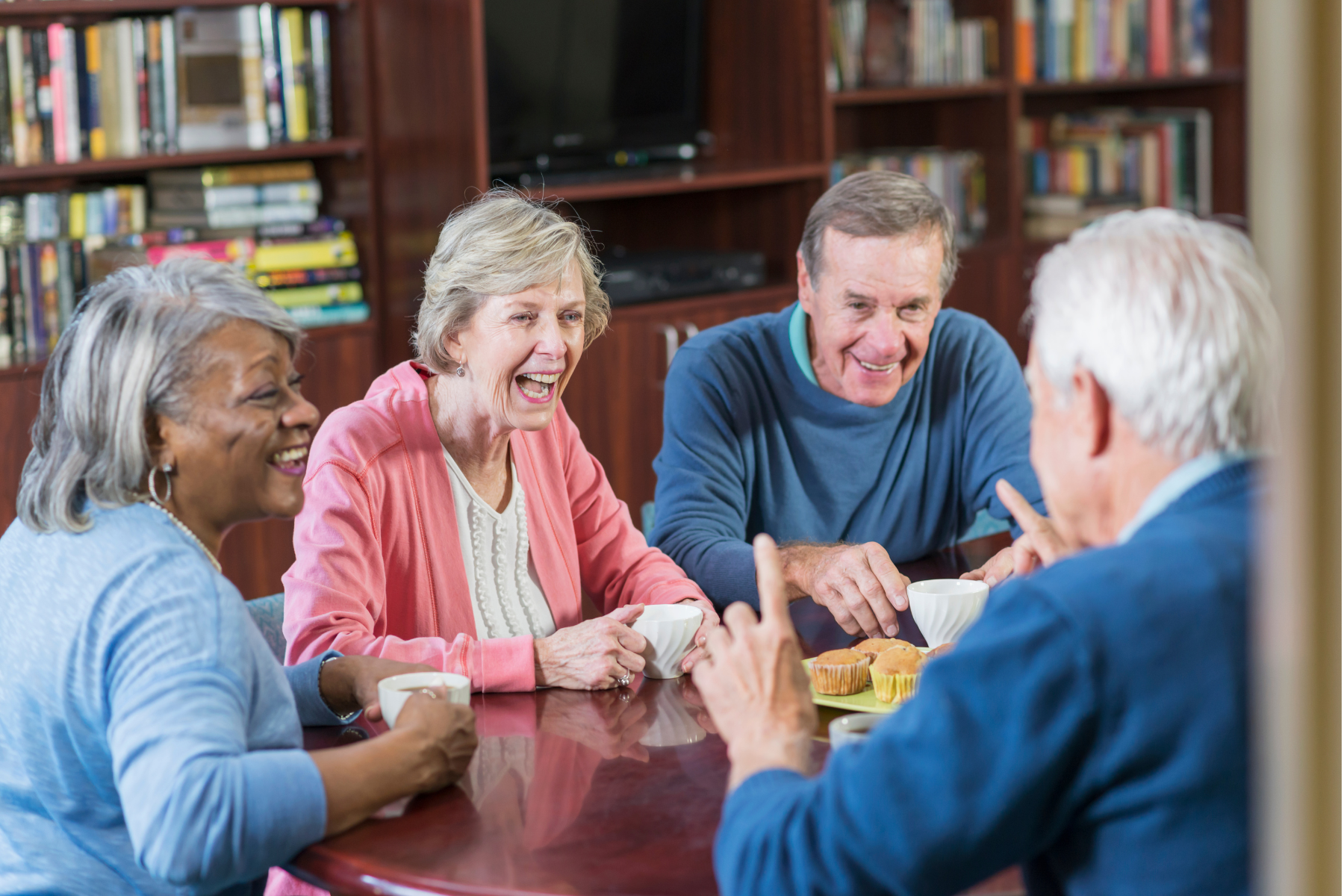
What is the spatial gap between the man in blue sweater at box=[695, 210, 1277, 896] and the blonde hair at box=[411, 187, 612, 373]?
0.89 meters

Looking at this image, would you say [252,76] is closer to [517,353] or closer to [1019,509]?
[517,353]

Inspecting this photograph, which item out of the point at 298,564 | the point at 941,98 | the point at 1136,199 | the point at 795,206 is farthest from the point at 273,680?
the point at 1136,199

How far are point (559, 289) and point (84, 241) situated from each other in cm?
187

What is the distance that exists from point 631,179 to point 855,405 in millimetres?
1695

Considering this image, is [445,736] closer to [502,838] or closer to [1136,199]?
[502,838]

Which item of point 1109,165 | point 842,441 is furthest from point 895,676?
point 1109,165

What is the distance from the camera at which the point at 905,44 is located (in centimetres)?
413

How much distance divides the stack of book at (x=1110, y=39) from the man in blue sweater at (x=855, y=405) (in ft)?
7.65

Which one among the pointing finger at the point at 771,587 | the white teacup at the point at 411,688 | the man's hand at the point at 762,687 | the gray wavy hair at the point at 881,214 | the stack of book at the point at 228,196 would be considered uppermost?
the stack of book at the point at 228,196

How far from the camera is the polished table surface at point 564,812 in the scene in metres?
1.08

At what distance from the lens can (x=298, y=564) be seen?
60.7 inches

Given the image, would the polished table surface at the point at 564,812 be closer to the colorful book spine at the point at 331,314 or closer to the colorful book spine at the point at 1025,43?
the colorful book spine at the point at 331,314

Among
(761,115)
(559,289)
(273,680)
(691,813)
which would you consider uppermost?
(761,115)

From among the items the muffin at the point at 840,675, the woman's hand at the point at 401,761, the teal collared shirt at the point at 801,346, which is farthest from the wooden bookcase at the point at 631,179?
the woman's hand at the point at 401,761
